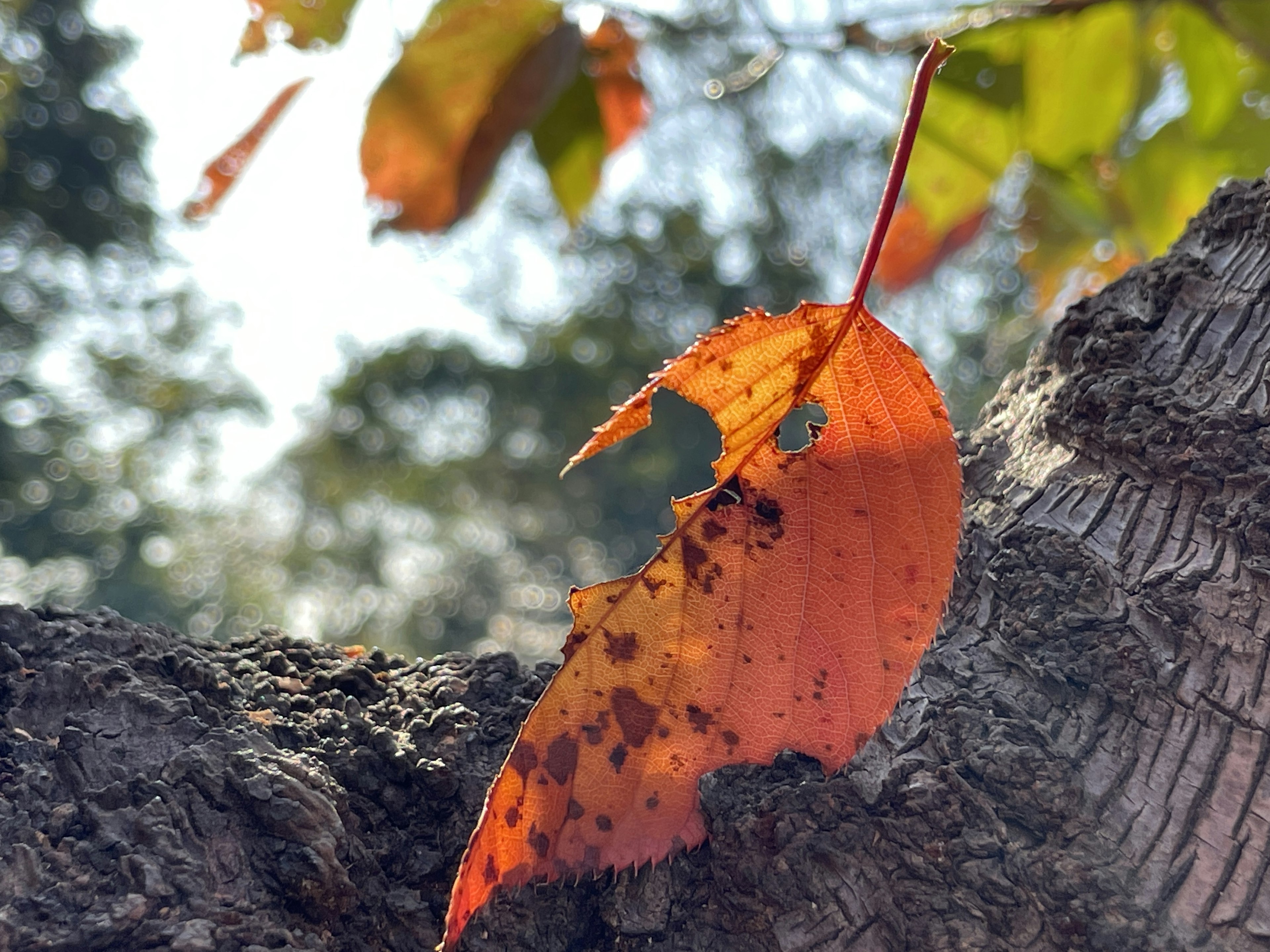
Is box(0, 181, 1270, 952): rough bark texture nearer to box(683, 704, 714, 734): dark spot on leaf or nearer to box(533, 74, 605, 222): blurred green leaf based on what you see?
box(683, 704, 714, 734): dark spot on leaf

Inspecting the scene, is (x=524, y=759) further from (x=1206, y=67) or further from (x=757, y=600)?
(x=1206, y=67)

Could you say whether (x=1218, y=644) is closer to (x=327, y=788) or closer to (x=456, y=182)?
(x=327, y=788)

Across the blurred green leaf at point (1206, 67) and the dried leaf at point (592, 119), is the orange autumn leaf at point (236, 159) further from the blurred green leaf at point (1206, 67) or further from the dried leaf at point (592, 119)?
the blurred green leaf at point (1206, 67)

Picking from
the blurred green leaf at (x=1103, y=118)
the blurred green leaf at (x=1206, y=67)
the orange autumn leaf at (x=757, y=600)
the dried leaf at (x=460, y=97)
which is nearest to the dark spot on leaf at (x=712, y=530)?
the orange autumn leaf at (x=757, y=600)

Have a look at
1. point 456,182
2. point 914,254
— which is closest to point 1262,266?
point 456,182

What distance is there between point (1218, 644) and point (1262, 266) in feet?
0.37

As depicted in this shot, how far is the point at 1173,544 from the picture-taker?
0.78ft

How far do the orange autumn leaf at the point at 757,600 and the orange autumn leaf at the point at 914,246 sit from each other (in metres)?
0.59

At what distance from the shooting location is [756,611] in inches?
9.4

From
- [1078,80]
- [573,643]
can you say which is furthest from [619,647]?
[1078,80]

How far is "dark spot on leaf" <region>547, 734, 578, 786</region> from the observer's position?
221mm

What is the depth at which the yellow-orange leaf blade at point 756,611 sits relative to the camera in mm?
227

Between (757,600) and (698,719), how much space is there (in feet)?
0.12

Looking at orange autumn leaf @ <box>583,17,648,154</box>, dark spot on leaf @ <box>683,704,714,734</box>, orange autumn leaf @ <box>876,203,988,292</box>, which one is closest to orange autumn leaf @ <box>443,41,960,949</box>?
dark spot on leaf @ <box>683,704,714,734</box>
